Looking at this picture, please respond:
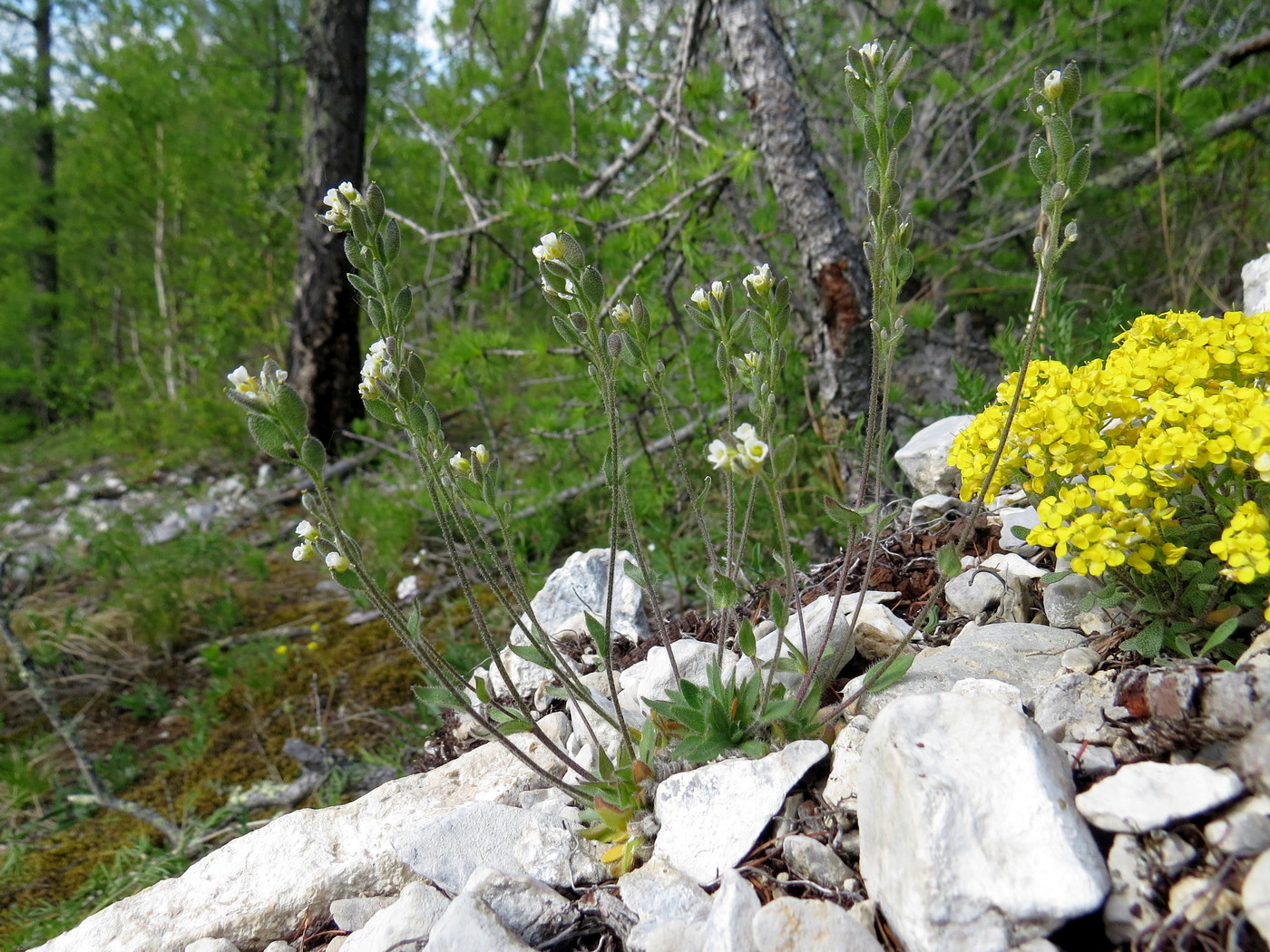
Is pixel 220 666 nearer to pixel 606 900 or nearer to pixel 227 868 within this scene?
pixel 227 868

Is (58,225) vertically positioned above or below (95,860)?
above

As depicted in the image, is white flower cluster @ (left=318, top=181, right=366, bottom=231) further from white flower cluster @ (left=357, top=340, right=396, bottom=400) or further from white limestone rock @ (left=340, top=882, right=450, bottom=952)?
white limestone rock @ (left=340, top=882, right=450, bottom=952)

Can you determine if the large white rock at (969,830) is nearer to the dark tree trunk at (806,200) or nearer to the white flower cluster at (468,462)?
the white flower cluster at (468,462)

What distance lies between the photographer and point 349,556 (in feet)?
4.36

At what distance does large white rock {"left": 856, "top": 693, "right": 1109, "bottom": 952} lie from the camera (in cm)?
97

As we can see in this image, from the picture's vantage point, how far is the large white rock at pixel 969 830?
0.97m

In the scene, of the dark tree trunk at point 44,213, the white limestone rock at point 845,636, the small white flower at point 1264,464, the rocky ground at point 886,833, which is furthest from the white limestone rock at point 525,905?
the dark tree trunk at point 44,213

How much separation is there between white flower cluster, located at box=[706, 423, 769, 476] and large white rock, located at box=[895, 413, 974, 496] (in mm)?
1268

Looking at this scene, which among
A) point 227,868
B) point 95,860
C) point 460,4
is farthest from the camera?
point 460,4

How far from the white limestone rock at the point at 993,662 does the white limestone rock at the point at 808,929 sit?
0.45m

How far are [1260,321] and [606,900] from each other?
1.58 metres

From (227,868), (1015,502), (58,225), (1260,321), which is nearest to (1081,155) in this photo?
(1260,321)

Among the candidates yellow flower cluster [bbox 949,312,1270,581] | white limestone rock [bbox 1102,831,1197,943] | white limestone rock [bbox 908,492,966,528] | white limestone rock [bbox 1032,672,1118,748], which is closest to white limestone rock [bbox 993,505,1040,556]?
white limestone rock [bbox 908,492,966,528]

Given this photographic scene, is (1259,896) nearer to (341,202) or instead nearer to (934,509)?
(934,509)
